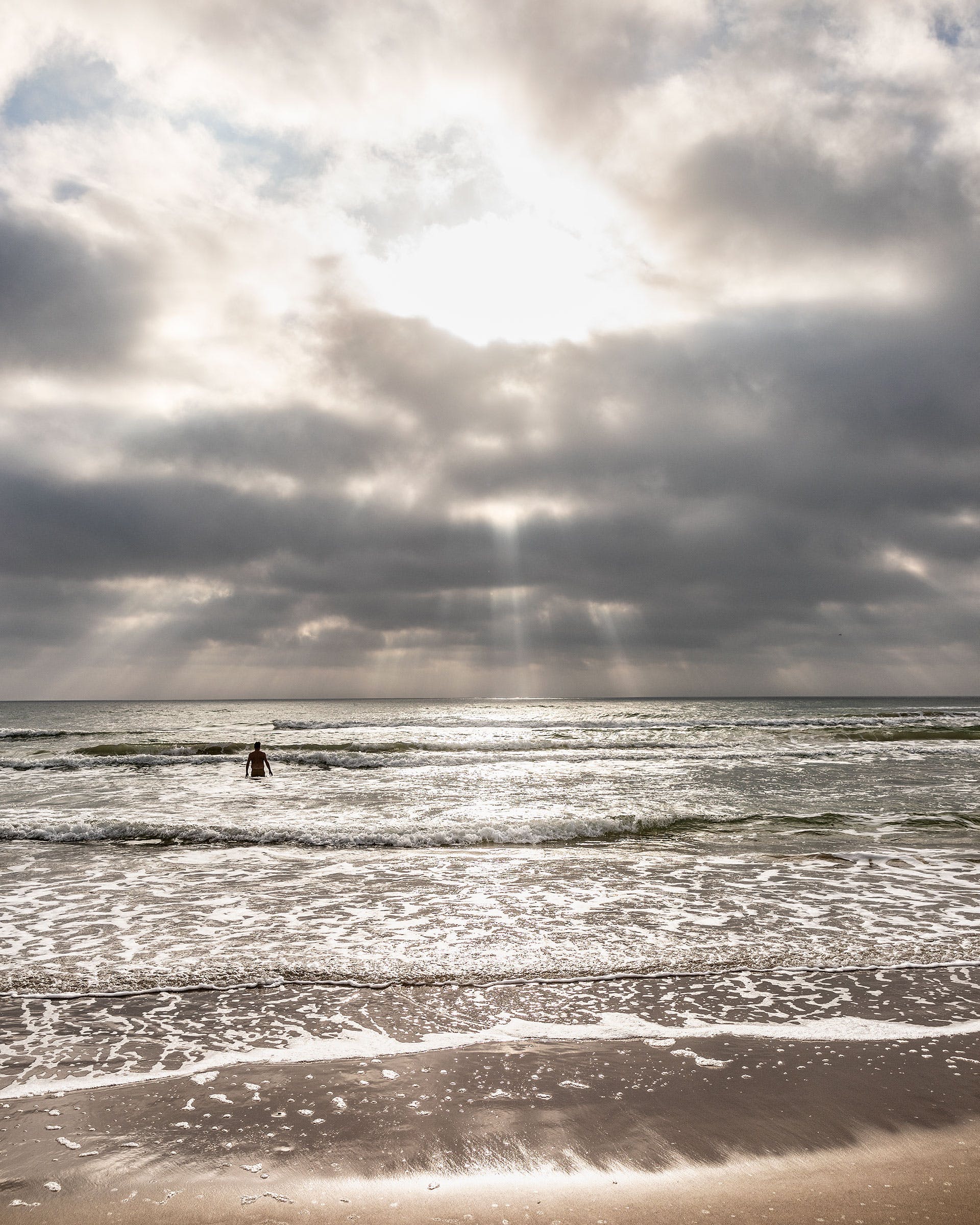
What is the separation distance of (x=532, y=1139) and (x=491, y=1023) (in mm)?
1760

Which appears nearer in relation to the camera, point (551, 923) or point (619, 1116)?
point (619, 1116)

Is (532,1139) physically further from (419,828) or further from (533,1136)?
(419,828)

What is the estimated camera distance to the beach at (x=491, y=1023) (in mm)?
3803

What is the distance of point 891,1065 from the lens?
16.7ft

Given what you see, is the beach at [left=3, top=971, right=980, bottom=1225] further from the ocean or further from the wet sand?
the ocean

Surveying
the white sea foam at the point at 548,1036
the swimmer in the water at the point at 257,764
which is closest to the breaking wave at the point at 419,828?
the white sea foam at the point at 548,1036

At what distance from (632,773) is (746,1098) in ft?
77.0

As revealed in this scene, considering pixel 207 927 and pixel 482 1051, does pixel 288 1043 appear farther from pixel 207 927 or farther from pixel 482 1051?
pixel 207 927

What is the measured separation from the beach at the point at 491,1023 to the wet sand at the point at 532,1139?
2 cm

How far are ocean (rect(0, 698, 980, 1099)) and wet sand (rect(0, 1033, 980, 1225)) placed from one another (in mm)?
414

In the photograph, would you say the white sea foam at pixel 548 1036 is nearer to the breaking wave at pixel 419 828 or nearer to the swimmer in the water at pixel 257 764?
the breaking wave at pixel 419 828

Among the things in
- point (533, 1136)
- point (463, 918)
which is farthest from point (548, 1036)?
point (463, 918)

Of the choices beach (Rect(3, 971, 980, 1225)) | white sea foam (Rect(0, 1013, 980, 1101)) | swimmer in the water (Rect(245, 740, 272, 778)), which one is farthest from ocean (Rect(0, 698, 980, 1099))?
swimmer in the water (Rect(245, 740, 272, 778))

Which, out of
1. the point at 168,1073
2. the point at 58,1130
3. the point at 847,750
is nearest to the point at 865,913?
the point at 168,1073
